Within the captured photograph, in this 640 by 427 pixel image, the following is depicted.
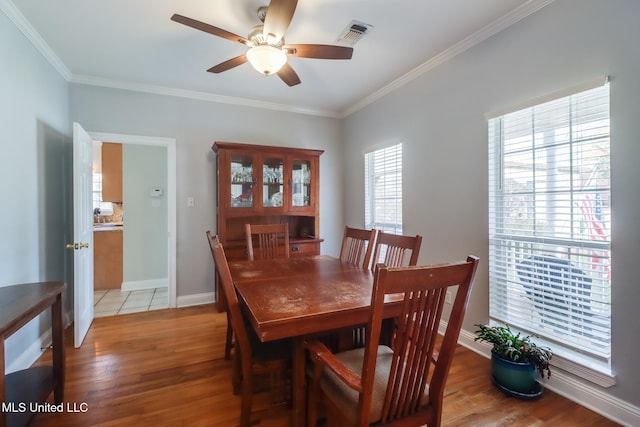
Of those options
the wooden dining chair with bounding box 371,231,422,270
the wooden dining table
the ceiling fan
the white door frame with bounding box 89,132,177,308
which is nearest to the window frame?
the wooden dining chair with bounding box 371,231,422,270

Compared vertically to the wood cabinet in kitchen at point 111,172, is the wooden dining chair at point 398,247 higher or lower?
lower

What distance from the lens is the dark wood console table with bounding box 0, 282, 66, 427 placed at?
1.29 metres

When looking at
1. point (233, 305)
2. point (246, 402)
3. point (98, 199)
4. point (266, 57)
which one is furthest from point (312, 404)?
point (98, 199)

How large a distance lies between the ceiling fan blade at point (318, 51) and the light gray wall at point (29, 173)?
1.89 meters

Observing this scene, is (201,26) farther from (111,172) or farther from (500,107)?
(111,172)

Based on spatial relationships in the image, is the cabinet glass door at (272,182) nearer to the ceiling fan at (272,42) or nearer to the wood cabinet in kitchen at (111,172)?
the ceiling fan at (272,42)

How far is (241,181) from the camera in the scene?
11.3 feet

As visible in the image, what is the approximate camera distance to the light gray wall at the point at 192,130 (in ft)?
10.2

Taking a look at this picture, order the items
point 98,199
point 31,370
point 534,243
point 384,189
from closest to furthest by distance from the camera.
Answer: point 31,370, point 534,243, point 384,189, point 98,199

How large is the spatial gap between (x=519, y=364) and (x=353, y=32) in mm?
2555

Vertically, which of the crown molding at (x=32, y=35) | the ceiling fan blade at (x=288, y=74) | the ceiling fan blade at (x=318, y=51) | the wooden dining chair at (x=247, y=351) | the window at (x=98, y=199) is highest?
the crown molding at (x=32, y=35)

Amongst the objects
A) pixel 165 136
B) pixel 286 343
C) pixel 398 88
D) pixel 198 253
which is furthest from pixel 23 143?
pixel 398 88

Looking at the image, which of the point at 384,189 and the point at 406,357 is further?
the point at 384,189

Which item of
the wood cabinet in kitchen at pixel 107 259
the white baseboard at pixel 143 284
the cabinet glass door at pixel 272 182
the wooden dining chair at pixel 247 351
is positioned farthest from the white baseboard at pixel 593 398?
the wood cabinet in kitchen at pixel 107 259
